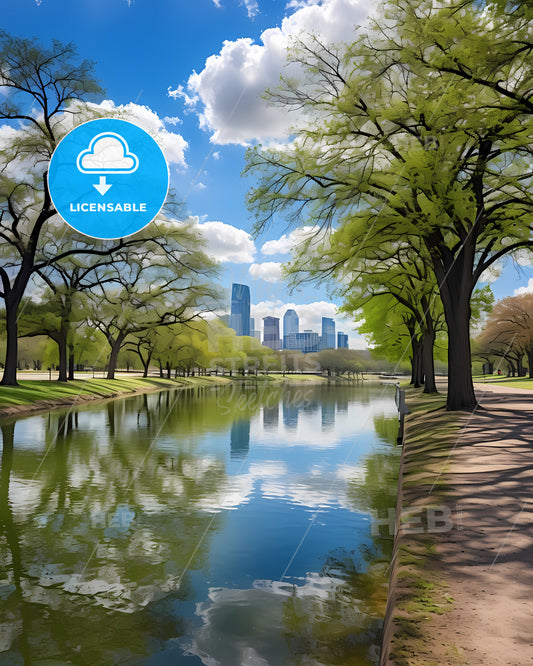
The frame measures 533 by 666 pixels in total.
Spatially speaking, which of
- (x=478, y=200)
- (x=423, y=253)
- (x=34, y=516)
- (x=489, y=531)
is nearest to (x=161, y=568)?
(x=34, y=516)

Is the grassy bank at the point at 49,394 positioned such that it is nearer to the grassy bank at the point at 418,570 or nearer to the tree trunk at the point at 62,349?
the tree trunk at the point at 62,349

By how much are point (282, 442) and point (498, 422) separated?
6622mm

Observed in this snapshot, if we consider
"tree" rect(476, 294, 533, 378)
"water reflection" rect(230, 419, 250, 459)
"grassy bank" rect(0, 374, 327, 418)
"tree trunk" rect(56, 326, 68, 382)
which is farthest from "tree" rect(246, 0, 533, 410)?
"tree" rect(476, 294, 533, 378)

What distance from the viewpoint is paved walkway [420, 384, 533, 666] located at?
3596 mm

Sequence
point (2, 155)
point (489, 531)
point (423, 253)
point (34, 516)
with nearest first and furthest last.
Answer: point (489, 531)
point (34, 516)
point (423, 253)
point (2, 155)

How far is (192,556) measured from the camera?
22.7ft

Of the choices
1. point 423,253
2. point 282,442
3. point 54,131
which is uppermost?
point 54,131

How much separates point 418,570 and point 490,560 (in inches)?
29.2

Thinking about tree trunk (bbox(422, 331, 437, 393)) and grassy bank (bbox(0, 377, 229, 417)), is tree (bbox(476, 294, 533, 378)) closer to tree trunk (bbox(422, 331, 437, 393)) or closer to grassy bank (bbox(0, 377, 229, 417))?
tree trunk (bbox(422, 331, 437, 393))

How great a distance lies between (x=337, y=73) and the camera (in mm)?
18141

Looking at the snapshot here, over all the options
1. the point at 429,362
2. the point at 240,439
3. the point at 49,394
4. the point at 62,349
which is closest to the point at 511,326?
the point at 429,362

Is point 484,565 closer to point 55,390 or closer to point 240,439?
point 240,439

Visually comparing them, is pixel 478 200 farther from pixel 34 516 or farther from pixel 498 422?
pixel 34 516

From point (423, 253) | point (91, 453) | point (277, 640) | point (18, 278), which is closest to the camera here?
point (277, 640)
